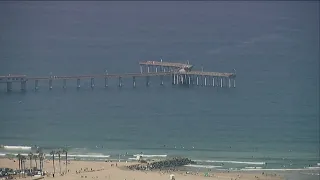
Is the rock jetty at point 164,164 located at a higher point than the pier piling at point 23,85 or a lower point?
lower

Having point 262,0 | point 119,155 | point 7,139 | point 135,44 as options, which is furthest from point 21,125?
point 262,0

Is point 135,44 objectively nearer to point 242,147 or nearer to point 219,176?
point 242,147

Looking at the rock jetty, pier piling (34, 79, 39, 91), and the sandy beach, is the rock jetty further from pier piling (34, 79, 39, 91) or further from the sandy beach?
pier piling (34, 79, 39, 91)

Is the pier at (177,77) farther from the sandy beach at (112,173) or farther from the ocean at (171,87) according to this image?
the sandy beach at (112,173)

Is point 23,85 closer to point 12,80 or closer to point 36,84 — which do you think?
point 12,80

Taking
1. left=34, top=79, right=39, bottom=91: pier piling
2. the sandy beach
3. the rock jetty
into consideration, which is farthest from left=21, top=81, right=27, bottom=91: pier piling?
the rock jetty

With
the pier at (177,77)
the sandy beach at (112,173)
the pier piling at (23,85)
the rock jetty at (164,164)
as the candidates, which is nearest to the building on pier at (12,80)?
the pier piling at (23,85)
